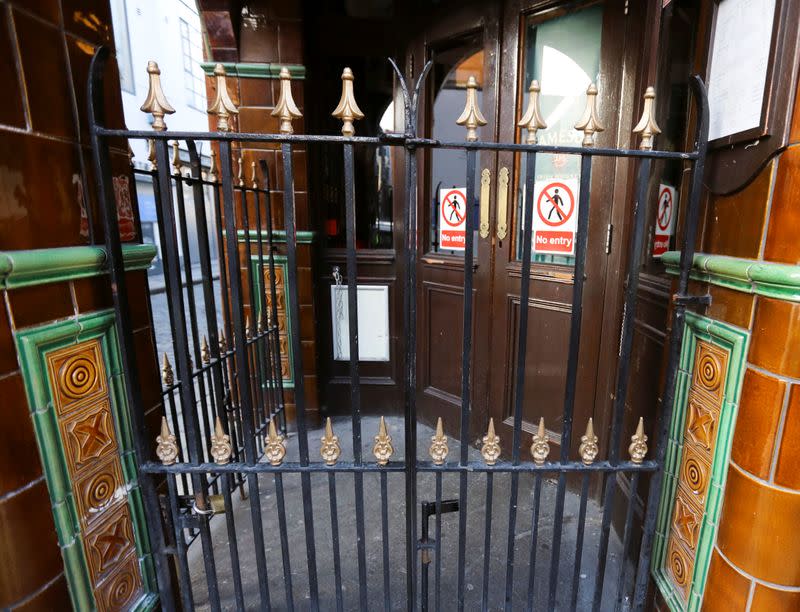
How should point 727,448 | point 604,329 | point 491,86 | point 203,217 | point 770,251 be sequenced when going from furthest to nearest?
point 491,86 → point 604,329 → point 203,217 → point 727,448 → point 770,251

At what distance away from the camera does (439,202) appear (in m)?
3.03

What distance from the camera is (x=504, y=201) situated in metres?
2.54

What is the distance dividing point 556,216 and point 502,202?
32 centimetres

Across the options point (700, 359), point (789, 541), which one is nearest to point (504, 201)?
point (700, 359)

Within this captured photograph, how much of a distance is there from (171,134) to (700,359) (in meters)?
1.66

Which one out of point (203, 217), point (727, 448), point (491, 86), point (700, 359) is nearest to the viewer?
point (727, 448)

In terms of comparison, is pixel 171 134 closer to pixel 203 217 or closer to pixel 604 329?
pixel 203 217

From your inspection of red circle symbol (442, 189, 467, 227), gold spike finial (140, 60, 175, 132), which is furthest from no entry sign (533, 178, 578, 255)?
gold spike finial (140, 60, 175, 132)

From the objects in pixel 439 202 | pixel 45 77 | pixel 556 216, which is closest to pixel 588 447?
pixel 556 216

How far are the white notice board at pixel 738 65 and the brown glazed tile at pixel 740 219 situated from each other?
0.52ft

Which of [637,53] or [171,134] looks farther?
[637,53]

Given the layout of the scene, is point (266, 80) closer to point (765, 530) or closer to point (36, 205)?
point (36, 205)

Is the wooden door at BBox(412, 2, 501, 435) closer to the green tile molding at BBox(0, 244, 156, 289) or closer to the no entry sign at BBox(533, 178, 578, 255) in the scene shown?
the no entry sign at BBox(533, 178, 578, 255)

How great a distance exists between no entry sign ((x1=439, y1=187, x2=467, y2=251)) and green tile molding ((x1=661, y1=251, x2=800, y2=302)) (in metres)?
1.73
